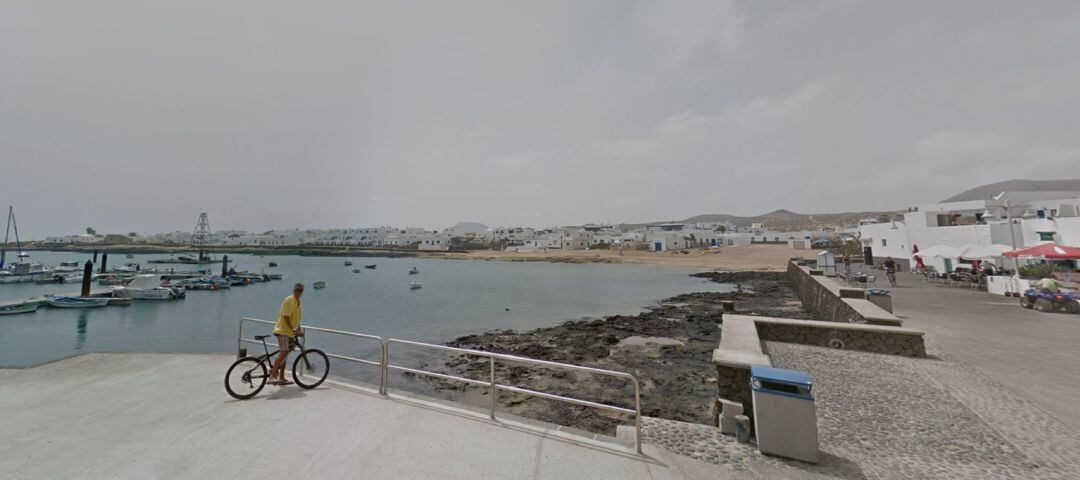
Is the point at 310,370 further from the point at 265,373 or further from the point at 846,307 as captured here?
the point at 846,307

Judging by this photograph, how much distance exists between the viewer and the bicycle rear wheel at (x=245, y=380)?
18.8 feet

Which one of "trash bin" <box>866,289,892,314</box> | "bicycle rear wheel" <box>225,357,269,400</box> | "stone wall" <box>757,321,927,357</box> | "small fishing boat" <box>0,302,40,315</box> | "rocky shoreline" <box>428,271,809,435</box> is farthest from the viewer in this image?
"small fishing boat" <box>0,302,40,315</box>

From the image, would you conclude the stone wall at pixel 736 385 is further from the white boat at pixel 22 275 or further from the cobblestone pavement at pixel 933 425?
the white boat at pixel 22 275

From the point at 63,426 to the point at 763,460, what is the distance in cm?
862

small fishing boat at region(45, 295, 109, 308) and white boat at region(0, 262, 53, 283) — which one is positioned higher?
white boat at region(0, 262, 53, 283)

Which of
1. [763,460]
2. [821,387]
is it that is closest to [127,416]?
[763,460]

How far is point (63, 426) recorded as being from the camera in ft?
16.4

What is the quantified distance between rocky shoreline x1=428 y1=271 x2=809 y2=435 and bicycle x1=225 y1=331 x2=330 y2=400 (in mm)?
5101

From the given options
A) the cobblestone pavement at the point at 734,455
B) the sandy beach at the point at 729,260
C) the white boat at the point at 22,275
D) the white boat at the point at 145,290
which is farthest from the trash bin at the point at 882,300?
the white boat at the point at 22,275

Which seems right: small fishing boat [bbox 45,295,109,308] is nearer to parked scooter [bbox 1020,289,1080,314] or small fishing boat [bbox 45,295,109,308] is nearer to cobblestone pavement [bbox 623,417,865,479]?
cobblestone pavement [bbox 623,417,865,479]

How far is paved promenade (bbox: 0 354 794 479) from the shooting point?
3951 mm

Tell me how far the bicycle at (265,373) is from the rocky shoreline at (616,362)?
5.10 m

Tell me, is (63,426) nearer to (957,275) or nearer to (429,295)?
(957,275)

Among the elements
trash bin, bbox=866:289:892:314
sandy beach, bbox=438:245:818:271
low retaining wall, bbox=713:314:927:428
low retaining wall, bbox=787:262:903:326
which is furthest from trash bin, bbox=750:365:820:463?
sandy beach, bbox=438:245:818:271
